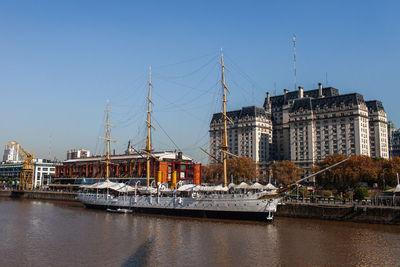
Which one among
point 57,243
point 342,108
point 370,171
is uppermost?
point 342,108

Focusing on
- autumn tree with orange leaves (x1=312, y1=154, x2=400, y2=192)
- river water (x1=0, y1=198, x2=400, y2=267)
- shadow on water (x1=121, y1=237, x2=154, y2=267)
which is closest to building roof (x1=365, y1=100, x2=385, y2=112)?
autumn tree with orange leaves (x1=312, y1=154, x2=400, y2=192)

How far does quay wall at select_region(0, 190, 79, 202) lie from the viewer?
387ft

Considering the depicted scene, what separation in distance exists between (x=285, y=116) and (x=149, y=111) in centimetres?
11521

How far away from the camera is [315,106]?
169250 mm

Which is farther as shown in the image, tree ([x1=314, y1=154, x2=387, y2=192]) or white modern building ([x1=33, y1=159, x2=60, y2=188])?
white modern building ([x1=33, y1=159, x2=60, y2=188])

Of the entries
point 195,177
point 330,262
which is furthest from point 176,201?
point 195,177

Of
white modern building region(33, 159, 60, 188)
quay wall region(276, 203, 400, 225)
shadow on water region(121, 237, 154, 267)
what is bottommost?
shadow on water region(121, 237, 154, 267)

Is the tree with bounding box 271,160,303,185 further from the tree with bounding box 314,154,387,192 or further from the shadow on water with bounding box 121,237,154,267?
the shadow on water with bounding box 121,237,154,267

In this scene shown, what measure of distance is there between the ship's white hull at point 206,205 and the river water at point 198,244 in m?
2.90

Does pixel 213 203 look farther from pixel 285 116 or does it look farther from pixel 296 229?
pixel 285 116

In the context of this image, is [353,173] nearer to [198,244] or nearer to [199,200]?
[199,200]

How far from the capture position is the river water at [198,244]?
34.4 metres

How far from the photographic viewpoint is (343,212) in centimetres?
6034

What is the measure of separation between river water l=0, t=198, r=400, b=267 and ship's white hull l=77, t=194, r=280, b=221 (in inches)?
114
